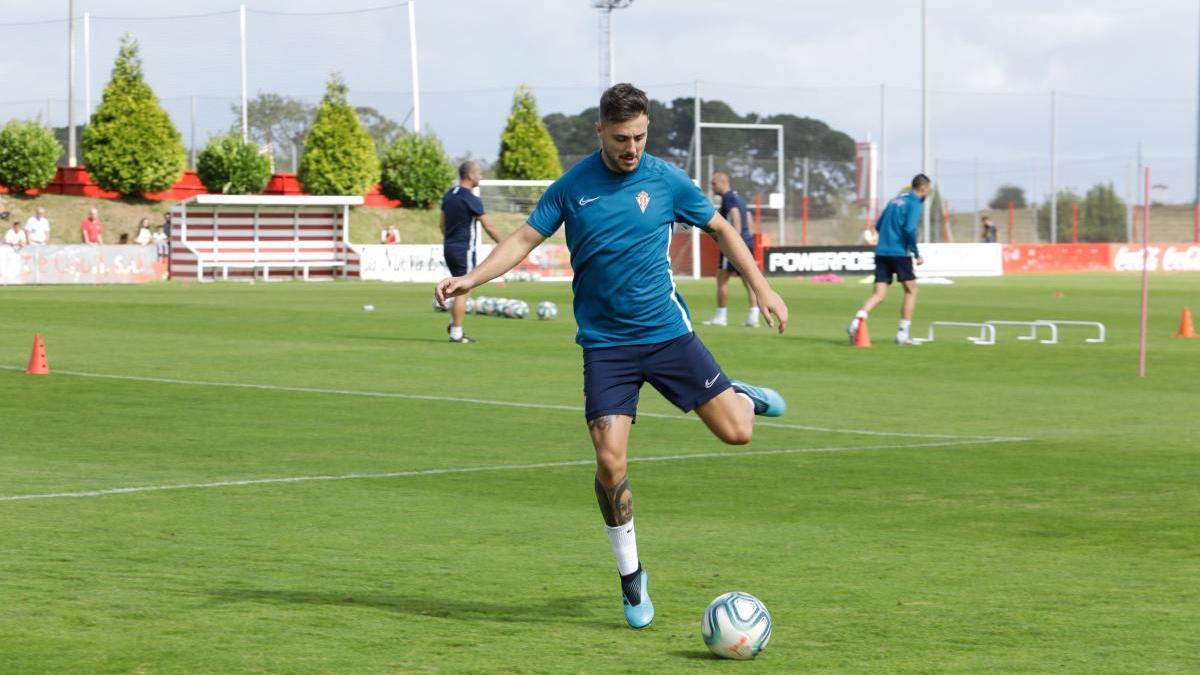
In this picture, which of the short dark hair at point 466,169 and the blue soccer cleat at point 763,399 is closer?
the blue soccer cleat at point 763,399

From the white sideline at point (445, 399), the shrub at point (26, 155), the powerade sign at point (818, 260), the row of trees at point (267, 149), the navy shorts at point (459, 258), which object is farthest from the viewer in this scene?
the row of trees at point (267, 149)

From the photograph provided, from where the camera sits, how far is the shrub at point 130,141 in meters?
55.3

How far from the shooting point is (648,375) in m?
7.05

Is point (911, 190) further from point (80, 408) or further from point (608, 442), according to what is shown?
point (608, 442)

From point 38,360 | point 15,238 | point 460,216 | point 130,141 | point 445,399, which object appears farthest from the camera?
point 130,141

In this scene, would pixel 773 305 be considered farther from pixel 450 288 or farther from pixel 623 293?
pixel 450 288

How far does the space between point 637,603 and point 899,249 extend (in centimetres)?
1721

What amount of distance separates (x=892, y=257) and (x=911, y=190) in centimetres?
95

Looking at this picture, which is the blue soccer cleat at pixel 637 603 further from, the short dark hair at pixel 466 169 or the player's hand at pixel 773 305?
the short dark hair at pixel 466 169

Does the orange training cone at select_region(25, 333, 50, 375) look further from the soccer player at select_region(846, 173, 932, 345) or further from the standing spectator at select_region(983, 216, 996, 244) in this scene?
the standing spectator at select_region(983, 216, 996, 244)

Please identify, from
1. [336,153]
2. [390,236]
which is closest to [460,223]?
[390,236]

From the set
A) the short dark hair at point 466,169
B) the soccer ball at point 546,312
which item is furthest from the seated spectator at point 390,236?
the short dark hair at point 466,169

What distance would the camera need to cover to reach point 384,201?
61.9 meters

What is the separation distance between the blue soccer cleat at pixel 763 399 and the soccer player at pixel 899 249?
50.1 ft
